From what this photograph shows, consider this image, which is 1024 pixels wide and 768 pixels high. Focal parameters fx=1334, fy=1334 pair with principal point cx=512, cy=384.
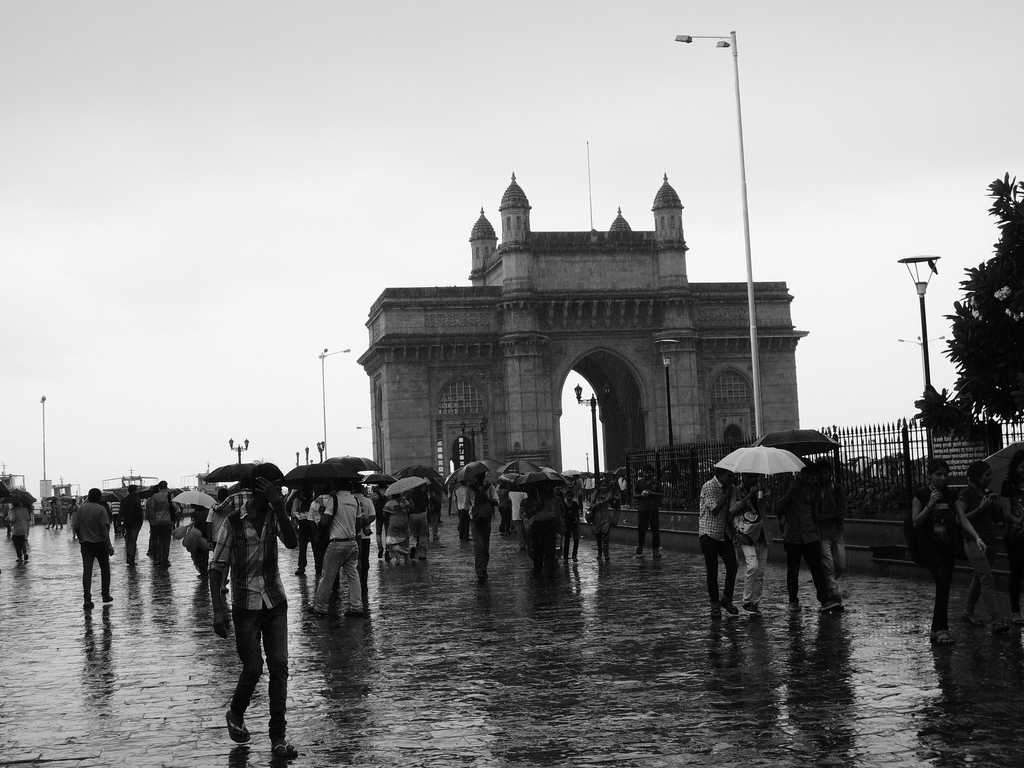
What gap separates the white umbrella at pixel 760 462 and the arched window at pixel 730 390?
55330mm

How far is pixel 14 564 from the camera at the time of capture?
106ft

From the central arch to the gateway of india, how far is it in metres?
0.17

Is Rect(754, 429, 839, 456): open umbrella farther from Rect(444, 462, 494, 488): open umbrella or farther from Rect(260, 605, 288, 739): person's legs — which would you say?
Rect(260, 605, 288, 739): person's legs

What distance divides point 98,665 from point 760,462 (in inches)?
298

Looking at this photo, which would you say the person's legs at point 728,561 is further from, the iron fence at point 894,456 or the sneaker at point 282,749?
the sneaker at point 282,749

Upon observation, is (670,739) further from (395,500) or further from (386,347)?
(386,347)

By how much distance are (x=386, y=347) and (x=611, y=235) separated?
513 inches

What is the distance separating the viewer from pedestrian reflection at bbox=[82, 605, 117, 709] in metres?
11.0

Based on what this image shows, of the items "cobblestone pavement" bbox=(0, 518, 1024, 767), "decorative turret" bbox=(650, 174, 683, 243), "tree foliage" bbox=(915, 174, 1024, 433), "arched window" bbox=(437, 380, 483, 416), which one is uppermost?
"decorative turret" bbox=(650, 174, 683, 243)

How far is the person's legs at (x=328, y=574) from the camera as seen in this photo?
16000mm

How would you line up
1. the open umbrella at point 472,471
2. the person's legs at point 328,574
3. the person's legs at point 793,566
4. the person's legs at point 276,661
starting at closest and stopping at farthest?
the person's legs at point 276,661 < the person's legs at point 793,566 < the person's legs at point 328,574 < the open umbrella at point 472,471

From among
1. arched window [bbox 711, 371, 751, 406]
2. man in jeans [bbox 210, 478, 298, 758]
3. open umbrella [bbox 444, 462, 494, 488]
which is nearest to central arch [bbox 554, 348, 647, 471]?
arched window [bbox 711, 371, 751, 406]

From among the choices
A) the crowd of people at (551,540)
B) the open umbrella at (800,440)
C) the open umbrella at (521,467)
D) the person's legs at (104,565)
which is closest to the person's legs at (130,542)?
the crowd of people at (551,540)

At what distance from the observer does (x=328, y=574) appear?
53.0ft
